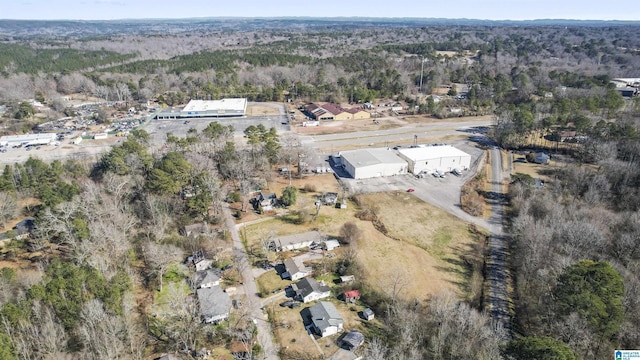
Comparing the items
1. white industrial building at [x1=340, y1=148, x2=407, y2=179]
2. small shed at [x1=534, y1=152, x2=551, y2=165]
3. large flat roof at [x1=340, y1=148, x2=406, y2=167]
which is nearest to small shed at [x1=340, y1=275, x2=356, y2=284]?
white industrial building at [x1=340, y1=148, x2=407, y2=179]

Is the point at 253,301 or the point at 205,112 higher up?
the point at 205,112

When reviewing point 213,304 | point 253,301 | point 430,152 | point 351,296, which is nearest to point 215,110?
point 430,152

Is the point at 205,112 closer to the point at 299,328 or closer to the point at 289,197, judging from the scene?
the point at 289,197

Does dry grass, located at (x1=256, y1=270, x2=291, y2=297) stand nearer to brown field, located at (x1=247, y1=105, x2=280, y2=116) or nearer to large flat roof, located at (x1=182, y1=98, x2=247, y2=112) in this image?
large flat roof, located at (x1=182, y1=98, x2=247, y2=112)

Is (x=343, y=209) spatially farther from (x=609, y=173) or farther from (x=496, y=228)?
(x=609, y=173)

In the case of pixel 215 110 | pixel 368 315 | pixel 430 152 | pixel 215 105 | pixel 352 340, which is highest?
pixel 215 105

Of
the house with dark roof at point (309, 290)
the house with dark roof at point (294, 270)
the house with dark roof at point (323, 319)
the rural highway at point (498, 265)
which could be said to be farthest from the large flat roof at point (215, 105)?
the house with dark roof at point (323, 319)
